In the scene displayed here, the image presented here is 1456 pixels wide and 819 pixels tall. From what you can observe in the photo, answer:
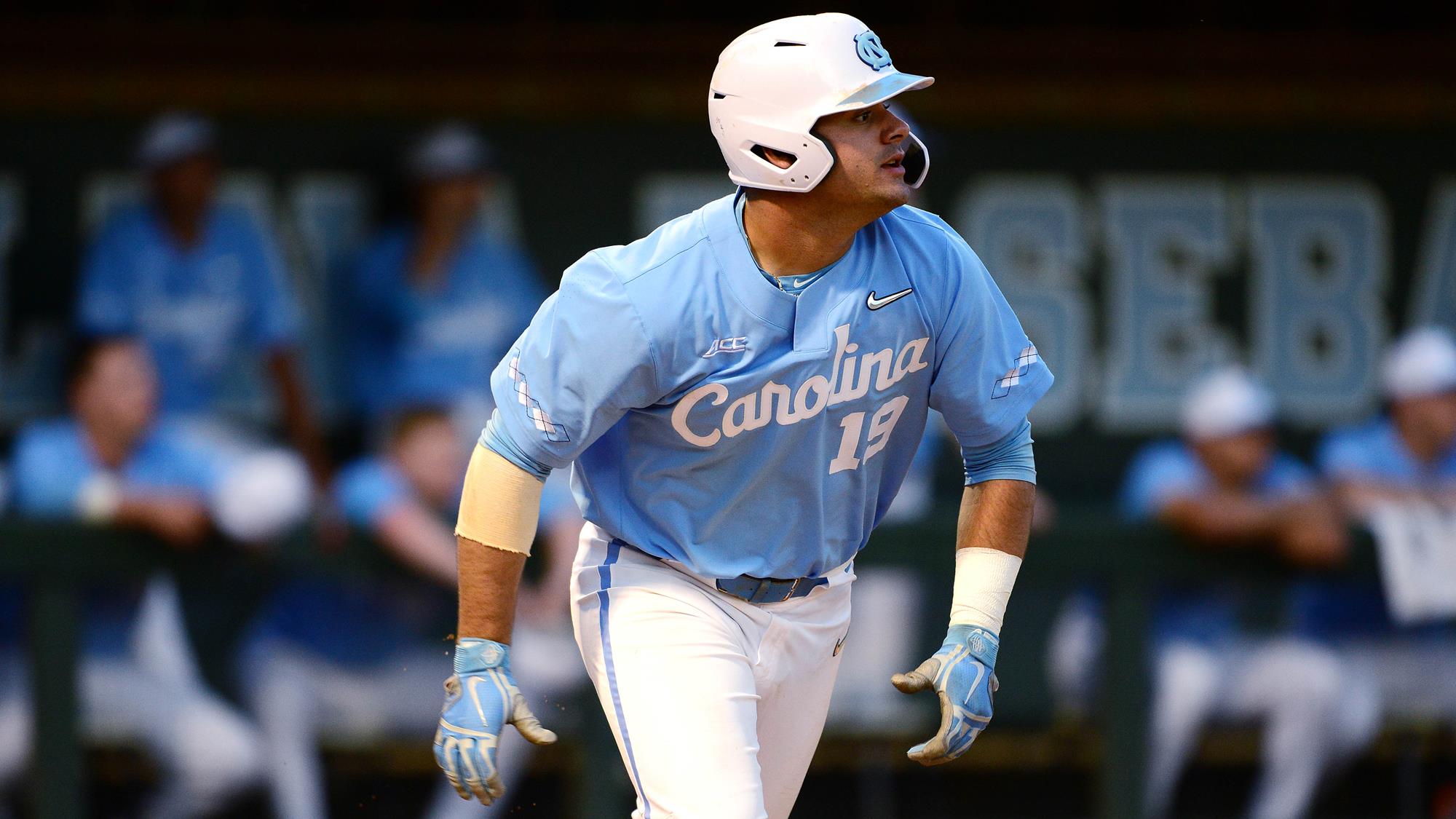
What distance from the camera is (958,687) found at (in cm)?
261

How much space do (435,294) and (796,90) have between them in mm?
2830

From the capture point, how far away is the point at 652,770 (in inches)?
100

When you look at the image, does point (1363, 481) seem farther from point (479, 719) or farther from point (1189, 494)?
A: point (479, 719)

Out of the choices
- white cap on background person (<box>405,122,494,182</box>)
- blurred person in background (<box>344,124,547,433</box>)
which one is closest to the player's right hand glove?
blurred person in background (<box>344,124,547,433</box>)

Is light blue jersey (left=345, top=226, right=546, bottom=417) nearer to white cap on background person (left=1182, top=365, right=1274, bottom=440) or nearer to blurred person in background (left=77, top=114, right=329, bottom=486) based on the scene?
blurred person in background (left=77, top=114, right=329, bottom=486)

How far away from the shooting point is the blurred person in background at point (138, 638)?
409cm

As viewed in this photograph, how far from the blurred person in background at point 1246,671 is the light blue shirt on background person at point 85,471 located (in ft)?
7.11

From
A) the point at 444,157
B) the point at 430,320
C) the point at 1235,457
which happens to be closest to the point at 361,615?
the point at 430,320

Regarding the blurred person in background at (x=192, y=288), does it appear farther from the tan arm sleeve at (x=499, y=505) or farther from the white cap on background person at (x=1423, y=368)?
the white cap on background person at (x=1423, y=368)

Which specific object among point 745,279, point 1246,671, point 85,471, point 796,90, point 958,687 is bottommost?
point 1246,671

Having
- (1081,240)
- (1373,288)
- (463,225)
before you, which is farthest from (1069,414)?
(463,225)

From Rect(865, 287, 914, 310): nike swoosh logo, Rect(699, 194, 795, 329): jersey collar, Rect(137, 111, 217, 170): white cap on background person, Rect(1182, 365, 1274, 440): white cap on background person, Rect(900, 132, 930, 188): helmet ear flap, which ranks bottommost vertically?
Rect(1182, 365, 1274, 440): white cap on background person

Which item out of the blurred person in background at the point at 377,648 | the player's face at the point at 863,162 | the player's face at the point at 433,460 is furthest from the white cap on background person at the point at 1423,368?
the player's face at the point at 863,162

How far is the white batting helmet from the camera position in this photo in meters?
2.45
